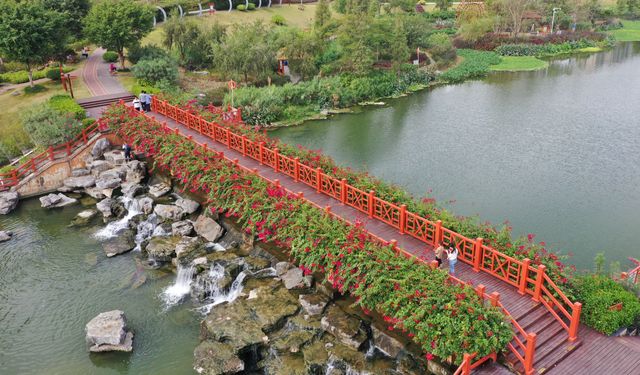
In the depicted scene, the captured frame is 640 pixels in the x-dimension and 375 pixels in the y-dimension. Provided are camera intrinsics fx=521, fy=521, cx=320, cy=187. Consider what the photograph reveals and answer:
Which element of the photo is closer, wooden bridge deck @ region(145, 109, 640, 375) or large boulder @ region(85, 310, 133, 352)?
wooden bridge deck @ region(145, 109, 640, 375)

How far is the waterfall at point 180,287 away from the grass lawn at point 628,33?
86640mm

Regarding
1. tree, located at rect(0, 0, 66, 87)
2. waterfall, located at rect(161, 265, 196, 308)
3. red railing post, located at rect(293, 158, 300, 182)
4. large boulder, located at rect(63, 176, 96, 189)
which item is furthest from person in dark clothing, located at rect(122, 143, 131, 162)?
tree, located at rect(0, 0, 66, 87)

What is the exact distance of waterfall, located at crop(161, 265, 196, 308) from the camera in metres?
21.8

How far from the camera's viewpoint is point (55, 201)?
2991 centimetres

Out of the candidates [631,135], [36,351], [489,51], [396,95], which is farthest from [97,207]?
[489,51]

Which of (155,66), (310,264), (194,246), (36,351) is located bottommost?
(36,351)

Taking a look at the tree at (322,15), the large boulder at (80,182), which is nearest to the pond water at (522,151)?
the large boulder at (80,182)

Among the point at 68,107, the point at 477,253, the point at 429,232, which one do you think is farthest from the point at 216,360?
the point at 68,107

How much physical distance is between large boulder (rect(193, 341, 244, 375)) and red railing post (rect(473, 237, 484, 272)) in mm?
8505

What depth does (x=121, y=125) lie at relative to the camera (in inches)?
1305

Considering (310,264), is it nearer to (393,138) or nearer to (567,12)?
(393,138)

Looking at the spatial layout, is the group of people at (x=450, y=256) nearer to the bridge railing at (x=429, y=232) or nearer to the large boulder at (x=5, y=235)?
the bridge railing at (x=429, y=232)

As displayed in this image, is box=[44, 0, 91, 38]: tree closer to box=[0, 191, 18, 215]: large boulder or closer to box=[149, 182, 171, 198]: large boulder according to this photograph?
box=[0, 191, 18, 215]: large boulder

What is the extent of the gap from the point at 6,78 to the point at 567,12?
80956 mm
